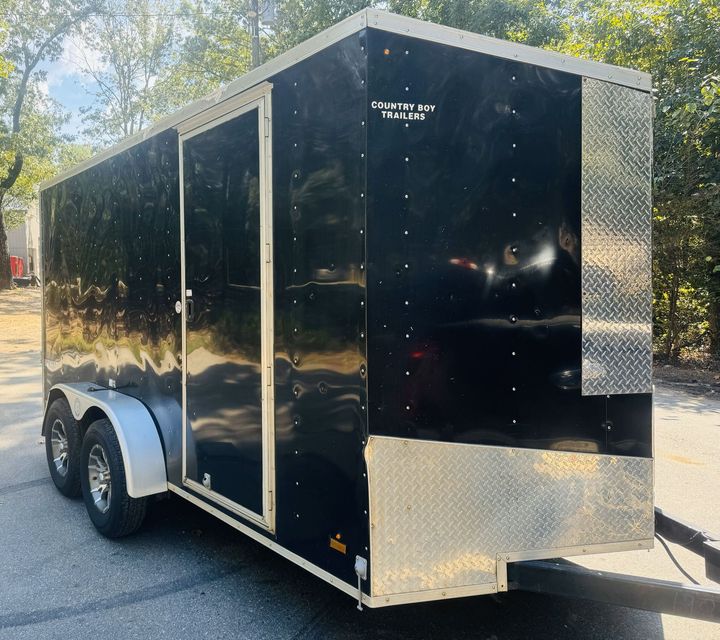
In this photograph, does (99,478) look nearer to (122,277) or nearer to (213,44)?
(122,277)

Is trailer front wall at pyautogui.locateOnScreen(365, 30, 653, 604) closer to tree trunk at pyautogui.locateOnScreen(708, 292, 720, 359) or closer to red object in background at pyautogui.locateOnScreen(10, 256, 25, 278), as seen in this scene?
tree trunk at pyautogui.locateOnScreen(708, 292, 720, 359)

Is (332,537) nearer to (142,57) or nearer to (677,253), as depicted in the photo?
(677,253)

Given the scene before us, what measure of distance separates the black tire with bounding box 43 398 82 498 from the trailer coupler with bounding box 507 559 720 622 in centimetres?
373

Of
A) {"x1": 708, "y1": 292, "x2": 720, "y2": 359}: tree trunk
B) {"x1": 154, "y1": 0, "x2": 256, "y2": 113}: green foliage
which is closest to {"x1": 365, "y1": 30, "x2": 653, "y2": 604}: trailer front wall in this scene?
{"x1": 708, "y1": 292, "x2": 720, "y2": 359}: tree trunk

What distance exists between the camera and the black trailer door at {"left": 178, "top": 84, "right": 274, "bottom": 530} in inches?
123

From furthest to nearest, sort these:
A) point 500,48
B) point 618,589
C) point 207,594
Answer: point 207,594 → point 500,48 → point 618,589

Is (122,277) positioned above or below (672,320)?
above

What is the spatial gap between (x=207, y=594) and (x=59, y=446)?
2541 mm

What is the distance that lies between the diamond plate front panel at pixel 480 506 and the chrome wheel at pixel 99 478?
2.54m

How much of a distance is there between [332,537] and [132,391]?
7.69 feet

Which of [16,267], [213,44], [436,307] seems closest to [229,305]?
[436,307]

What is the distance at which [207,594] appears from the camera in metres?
3.58

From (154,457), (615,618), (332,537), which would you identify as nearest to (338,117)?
(332,537)

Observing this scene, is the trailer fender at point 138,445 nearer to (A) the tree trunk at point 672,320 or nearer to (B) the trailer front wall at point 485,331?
(B) the trailer front wall at point 485,331
